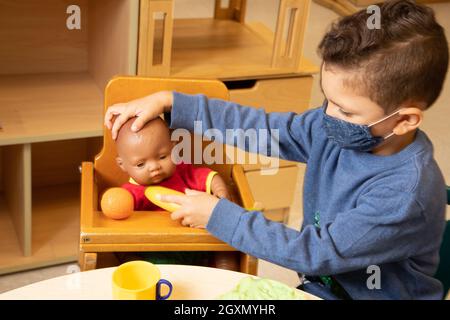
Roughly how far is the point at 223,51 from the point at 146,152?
0.83 m

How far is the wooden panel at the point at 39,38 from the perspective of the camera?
6.39 feet

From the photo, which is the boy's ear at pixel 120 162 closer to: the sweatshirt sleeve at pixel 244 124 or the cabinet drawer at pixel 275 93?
the sweatshirt sleeve at pixel 244 124

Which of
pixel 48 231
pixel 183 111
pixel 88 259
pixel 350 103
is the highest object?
pixel 350 103

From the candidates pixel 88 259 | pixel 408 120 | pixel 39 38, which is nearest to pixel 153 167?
pixel 88 259

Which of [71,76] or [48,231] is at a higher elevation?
[71,76]

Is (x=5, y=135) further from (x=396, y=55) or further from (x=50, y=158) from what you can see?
(x=396, y=55)

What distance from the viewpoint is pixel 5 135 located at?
5.50ft

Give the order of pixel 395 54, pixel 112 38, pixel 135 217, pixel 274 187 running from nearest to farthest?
pixel 395 54 → pixel 135 217 → pixel 112 38 → pixel 274 187

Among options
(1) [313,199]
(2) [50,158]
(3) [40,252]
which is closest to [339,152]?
(1) [313,199]

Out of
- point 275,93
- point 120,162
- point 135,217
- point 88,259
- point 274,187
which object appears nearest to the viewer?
point 88,259

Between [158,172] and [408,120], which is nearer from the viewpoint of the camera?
[408,120]

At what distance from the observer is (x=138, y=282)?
3.07 feet

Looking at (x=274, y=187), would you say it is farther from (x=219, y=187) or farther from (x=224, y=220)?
(x=224, y=220)
